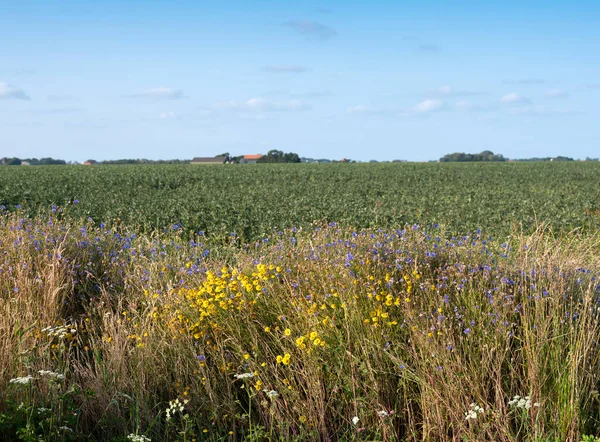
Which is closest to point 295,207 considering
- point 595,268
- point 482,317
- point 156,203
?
point 156,203

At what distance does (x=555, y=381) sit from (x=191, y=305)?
9.88 feet

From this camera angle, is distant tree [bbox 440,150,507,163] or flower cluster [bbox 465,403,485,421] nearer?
flower cluster [bbox 465,403,485,421]

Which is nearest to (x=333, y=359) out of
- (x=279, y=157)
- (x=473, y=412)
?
(x=473, y=412)

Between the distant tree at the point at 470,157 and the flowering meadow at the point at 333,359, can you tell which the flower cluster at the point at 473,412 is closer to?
the flowering meadow at the point at 333,359

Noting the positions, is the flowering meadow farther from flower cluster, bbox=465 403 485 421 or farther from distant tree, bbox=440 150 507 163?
distant tree, bbox=440 150 507 163

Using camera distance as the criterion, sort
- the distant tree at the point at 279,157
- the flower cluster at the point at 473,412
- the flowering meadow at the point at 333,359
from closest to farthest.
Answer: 1. the flower cluster at the point at 473,412
2. the flowering meadow at the point at 333,359
3. the distant tree at the point at 279,157

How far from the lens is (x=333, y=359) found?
4.70 meters

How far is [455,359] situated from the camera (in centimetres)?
461

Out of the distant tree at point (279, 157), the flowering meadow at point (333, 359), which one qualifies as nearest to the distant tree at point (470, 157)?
the distant tree at point (279, 157)

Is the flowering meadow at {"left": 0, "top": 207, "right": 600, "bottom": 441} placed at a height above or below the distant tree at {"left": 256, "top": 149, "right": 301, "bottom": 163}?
below

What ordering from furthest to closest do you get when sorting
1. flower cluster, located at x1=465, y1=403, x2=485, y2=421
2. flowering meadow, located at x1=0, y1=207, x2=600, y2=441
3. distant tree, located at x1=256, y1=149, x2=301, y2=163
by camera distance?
distant tree, located at x1=256, y1=149, x2=301, y2=163
flowering meadow, located at x1=0, y1=207, x2=600, y2=441
flower cluster, located at x1=465, y1=403, x2=485, y2=421

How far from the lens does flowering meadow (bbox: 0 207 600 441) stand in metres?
4.30

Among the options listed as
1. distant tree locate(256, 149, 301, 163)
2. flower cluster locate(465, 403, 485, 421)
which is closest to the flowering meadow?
flower cluster locate(465, 403, 485, 421)

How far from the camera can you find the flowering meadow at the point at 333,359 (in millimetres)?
4297
